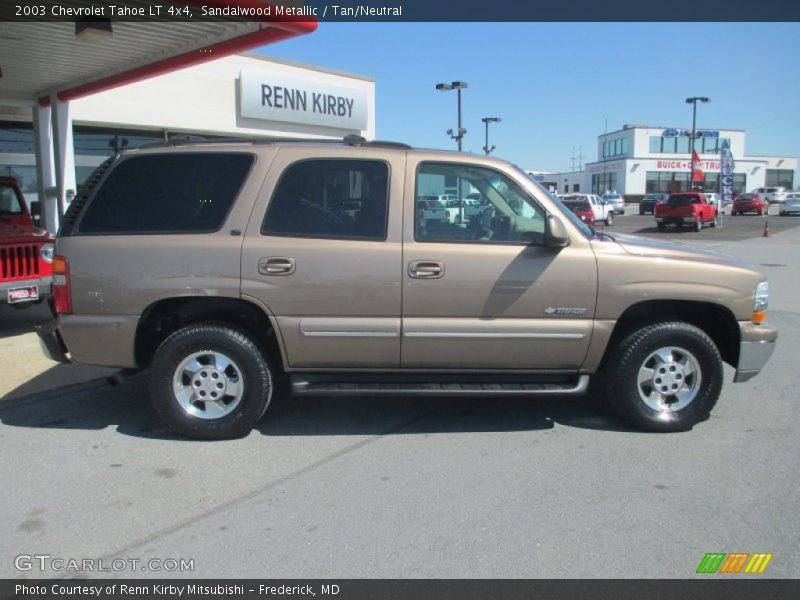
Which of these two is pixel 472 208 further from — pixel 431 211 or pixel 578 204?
pixel 578 204

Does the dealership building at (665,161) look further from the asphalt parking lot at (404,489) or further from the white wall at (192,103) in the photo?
the asphalt parking lot at (404,489)

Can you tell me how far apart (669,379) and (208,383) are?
10.6ft

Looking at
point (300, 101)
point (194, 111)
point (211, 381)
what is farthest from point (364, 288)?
point (300, 101)

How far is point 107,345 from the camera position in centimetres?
452

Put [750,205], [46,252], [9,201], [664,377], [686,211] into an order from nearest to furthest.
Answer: [664,377] < [46,252] < [9,201] < [686,211] < [750,205]

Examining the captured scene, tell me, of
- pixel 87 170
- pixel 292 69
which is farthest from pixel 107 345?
pixel 292 69

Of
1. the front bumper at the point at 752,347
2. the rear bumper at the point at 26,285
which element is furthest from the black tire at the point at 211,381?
the rear bumper at the point at 26,285

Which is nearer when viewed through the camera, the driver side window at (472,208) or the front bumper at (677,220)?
the driver side window at (472,208)

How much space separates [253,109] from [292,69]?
5.43 ft

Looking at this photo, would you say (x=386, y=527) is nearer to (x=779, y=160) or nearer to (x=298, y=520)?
(x=298, y=520)

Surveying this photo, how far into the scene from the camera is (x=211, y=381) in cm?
457

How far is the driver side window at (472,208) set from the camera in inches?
178

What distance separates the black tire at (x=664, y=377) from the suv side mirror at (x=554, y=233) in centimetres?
86

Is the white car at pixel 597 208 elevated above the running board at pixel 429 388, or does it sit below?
above
